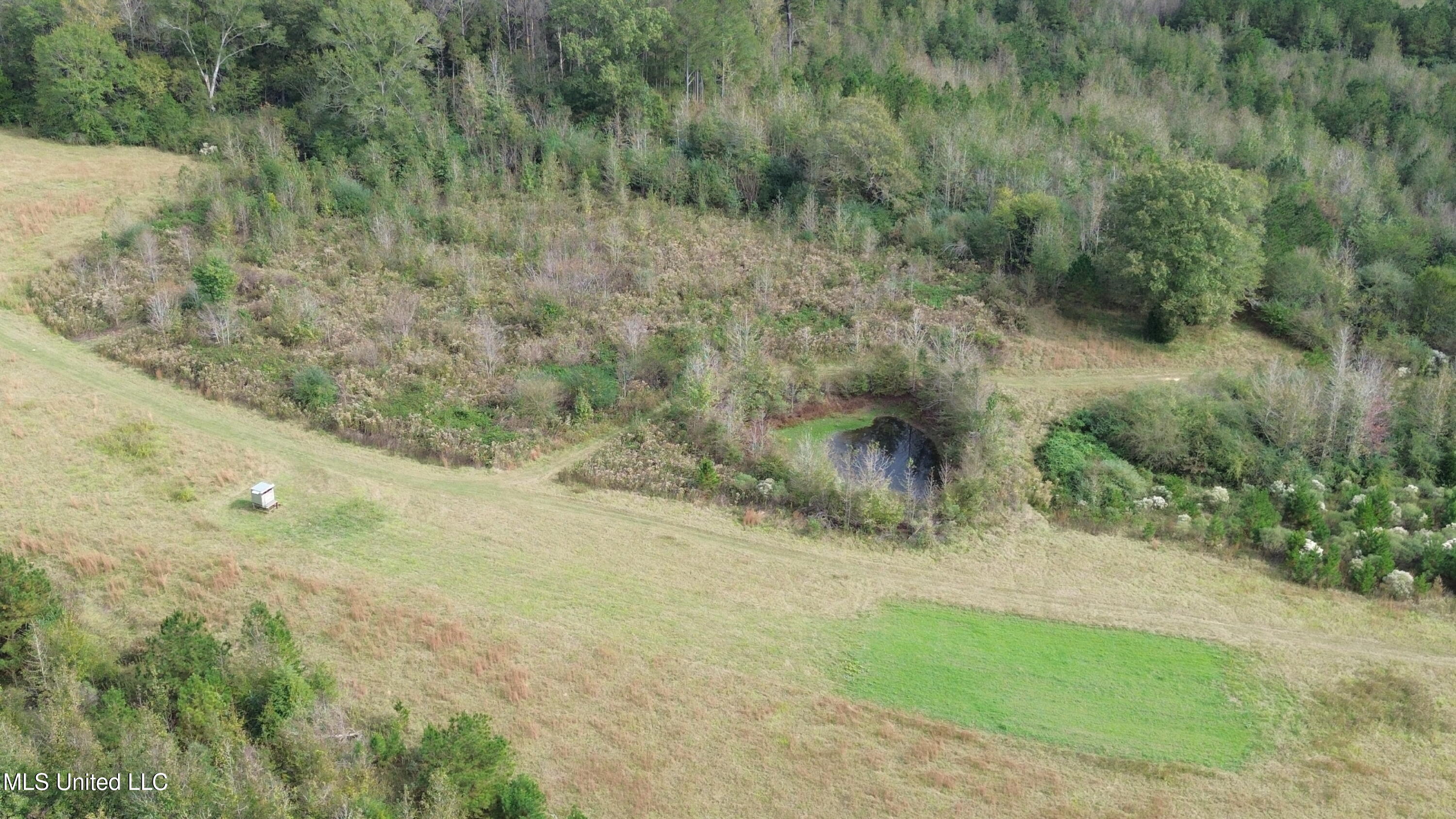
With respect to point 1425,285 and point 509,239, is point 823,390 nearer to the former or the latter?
point 509,239

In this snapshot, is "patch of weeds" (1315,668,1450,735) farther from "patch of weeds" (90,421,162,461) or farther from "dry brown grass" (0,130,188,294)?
"dry brown grass" (0,130,188,294)

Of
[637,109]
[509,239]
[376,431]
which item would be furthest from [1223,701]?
[637,109]

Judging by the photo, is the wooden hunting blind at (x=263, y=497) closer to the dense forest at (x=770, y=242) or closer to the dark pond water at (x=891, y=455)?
the dense forest at (x=770, y=242)

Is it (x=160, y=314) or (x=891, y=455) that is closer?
(x=891, y=455)

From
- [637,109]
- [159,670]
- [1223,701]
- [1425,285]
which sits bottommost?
[1223,701]

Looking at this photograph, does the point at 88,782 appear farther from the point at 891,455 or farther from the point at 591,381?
the point at 891,455

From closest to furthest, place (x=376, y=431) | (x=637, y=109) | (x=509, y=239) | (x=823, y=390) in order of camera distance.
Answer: (x=376, y=431)
(x=823, y=390)
(x=509, y=239)
(x=637, y=109)

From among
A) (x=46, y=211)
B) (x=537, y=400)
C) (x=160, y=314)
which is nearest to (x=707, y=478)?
(x=537, y=400)
